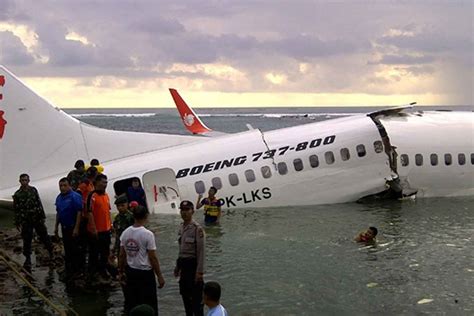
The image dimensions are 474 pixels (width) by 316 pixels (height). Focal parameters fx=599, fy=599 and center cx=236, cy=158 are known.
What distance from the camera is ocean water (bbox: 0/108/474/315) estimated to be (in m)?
9.83

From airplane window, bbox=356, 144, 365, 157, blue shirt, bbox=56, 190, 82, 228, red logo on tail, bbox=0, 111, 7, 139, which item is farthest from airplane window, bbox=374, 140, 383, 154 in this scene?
red logo on tail, bbox=0, 111, 7, 139

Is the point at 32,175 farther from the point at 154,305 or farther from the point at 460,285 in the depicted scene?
the point at 460,285

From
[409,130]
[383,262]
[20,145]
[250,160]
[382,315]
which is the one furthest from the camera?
[409,130]

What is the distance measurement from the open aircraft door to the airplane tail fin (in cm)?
166

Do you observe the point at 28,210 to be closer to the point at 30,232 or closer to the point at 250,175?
the point at 30,232

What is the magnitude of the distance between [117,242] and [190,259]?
2.92 m

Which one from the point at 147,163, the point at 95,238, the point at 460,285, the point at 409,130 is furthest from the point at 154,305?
the point at 409,130

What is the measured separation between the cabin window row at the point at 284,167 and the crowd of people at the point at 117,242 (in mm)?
4251

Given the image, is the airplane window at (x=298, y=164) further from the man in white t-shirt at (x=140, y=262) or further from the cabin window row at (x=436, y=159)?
the man in white t-shirt at (x=140, y=262)

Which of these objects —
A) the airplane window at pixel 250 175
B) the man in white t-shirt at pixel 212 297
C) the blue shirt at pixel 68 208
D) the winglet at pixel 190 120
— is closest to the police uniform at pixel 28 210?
the blue shirt at pixel 68 208

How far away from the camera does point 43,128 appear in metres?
17.2

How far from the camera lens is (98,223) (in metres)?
10.5

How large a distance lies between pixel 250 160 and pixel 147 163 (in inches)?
121

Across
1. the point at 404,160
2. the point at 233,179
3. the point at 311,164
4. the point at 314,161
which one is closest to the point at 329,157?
the point at 314,161
